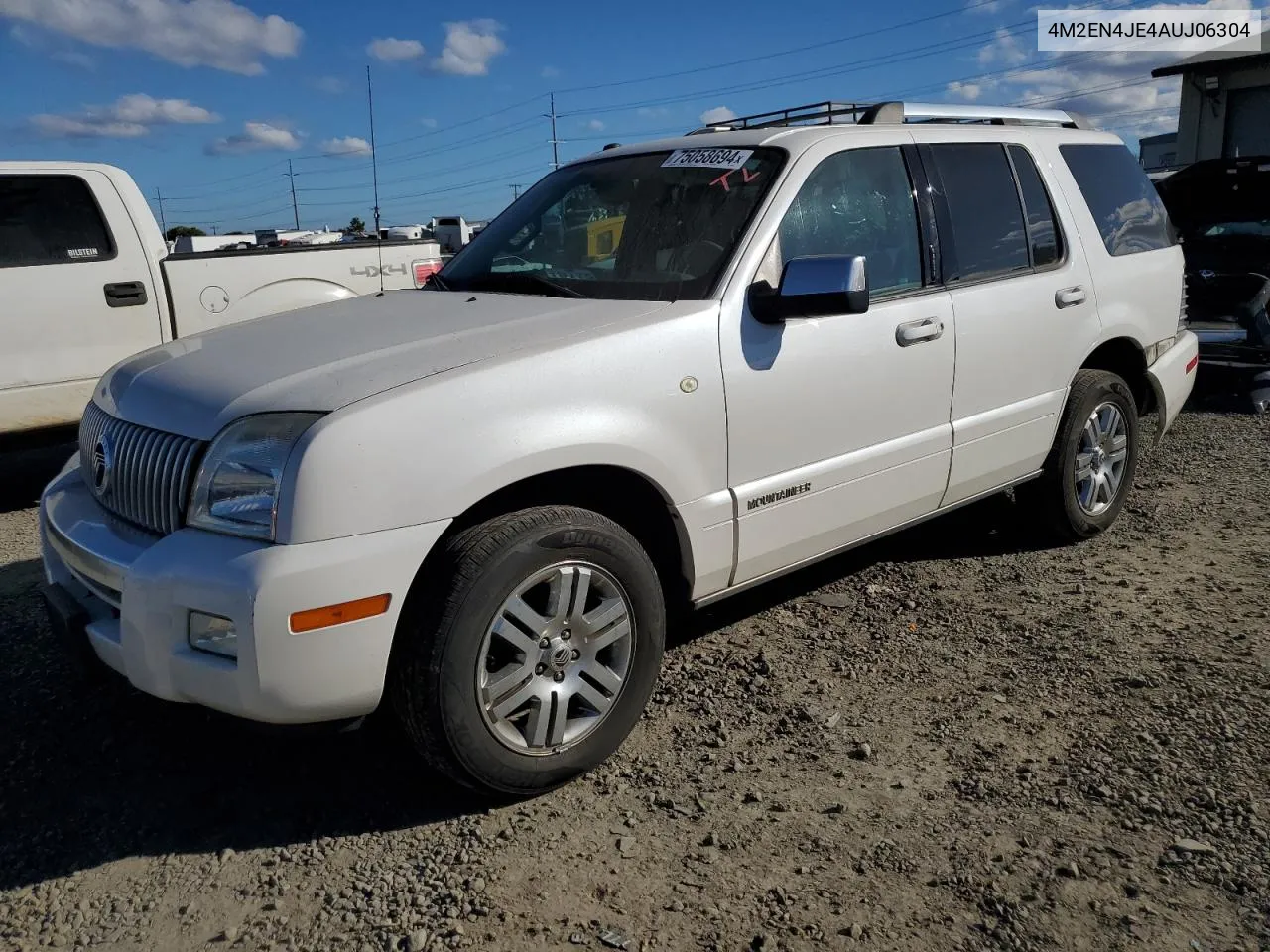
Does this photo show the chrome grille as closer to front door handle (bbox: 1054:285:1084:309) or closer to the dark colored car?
front door handle (bbox: 1054:285:1084:309)

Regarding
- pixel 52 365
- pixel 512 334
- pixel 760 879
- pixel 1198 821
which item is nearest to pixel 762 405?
pixel 512 334

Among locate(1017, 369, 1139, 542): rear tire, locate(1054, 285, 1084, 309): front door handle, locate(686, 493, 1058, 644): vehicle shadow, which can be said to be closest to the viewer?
locate(686, 493, 1058, 644): vehicle shadow

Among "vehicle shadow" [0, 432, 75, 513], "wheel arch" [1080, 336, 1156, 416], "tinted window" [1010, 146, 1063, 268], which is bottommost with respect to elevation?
"vehicle shadow" [0, 432, 75, 513]

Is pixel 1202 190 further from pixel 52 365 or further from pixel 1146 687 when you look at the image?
pixel 52 365

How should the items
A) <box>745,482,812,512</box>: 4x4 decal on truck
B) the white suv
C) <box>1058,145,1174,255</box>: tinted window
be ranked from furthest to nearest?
<box>1058,145,1174,255</box>: tinted window < <box>745,482,812,512</box>: 4x4 decal on truck < the white suv

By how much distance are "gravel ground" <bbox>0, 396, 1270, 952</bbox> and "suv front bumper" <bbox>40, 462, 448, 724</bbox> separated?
21 centimetres

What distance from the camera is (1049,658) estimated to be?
12.7ft

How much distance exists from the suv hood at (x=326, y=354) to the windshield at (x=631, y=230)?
0.17 meters

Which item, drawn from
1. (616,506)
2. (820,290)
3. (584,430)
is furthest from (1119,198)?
(584,430)

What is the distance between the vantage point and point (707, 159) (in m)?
3.86

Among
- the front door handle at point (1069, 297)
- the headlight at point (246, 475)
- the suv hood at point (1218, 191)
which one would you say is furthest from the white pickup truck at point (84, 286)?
the suv hood at point (1218, 191)

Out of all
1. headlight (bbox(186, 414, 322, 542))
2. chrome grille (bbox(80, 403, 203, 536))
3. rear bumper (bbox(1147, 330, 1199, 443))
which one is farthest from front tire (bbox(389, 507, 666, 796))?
rear bumper (bbox(1147, 330, 1199, 443))

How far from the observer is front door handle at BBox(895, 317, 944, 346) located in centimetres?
384

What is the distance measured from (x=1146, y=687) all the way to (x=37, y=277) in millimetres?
6085
